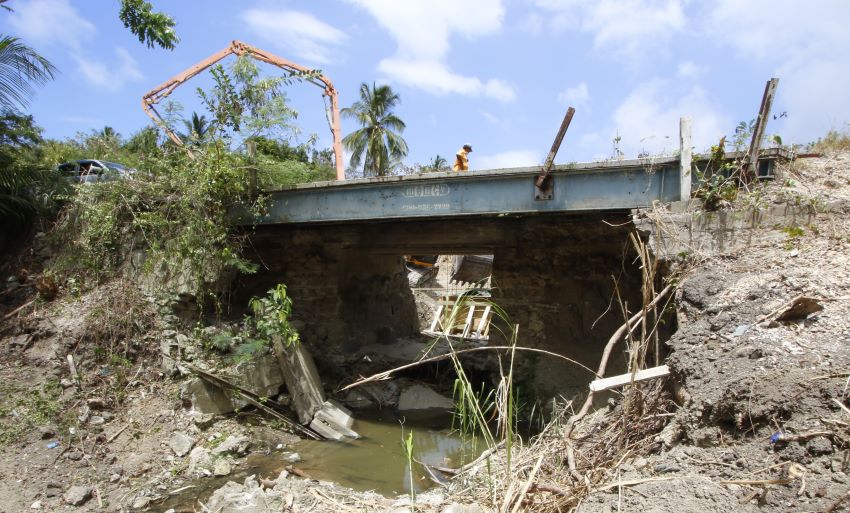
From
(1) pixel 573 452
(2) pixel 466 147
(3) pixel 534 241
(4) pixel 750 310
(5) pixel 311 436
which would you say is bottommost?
(5) pixel 311 436

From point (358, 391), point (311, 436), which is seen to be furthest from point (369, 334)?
point (311, 436)

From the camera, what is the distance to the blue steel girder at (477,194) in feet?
19.6

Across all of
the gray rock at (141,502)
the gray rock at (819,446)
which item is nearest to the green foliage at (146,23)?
the gray rock at (141,502)

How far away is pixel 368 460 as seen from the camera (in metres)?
6.80

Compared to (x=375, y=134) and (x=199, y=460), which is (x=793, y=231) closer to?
(x=199, y=460)

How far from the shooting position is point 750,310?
4.34 meters

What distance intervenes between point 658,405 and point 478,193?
344 centimetres

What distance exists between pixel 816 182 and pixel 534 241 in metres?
3.57

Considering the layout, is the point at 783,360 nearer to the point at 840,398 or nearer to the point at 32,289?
the point at 840,398

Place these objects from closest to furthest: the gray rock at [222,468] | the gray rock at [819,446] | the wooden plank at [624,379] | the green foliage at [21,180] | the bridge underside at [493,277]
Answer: the gray rock at [819,446] < the wooden plank at [624,379] < the gray rock at [222,468] < the bridge underside at [493,277] < the green foliage at [21,180]

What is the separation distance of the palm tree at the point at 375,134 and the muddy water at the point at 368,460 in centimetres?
1831

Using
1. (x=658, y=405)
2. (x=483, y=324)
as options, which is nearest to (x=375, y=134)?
(x=483, y=324)

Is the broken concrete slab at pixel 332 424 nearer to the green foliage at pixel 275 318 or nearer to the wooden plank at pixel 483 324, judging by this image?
the green foliage at pixel 275 318

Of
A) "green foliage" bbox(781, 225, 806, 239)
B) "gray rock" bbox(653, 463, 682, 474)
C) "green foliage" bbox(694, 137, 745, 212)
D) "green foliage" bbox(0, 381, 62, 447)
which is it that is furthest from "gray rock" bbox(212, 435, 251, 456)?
"green foliage" bbox(781, 225, 806, 239)
